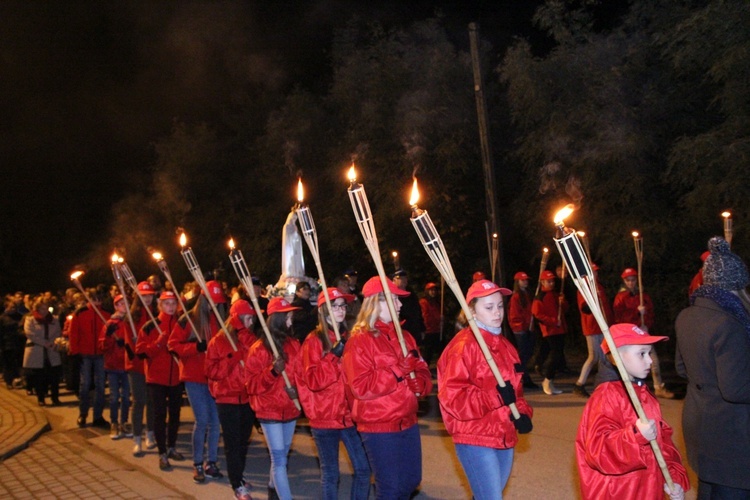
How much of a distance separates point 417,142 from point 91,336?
9848 mm

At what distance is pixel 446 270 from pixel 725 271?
1.59m

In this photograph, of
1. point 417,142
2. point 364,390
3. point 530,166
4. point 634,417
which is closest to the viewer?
point 634,417

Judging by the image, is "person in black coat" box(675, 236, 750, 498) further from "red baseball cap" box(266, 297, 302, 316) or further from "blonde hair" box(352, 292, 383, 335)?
"red baseball cap" box(266, 297, 302, 316)

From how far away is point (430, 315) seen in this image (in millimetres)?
13625

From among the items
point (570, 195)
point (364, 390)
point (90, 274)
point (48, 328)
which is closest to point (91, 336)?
point (48, 328)

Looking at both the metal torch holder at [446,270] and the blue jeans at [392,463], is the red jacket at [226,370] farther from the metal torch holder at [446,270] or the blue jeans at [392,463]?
the metal torch holder at [446,270]

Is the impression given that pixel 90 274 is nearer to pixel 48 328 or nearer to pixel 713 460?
pixel 48 328

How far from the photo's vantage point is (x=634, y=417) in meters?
3.37

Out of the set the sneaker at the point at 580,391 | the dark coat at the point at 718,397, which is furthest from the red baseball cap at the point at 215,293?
the sneaker at the point at 580,391

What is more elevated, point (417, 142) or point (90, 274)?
point (417, 142)

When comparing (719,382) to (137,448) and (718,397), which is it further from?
(137,448)

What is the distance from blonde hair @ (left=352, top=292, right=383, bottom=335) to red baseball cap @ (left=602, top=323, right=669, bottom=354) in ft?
5.38

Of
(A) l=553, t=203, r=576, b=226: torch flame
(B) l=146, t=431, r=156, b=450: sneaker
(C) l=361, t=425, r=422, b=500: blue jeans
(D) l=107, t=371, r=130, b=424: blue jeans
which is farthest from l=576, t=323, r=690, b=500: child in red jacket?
(D) l=107, t=371, r=130, b=424: blue jeans

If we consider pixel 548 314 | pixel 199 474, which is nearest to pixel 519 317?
pixel 548 314
